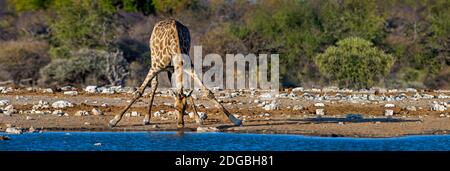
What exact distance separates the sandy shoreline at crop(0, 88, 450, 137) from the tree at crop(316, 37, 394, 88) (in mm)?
8406

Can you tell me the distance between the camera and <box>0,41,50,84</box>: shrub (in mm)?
31969

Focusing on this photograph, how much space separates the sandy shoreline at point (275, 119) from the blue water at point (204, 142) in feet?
1.73

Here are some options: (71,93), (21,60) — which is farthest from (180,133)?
(21,60)

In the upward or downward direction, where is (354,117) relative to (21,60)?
downward

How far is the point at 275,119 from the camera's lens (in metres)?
18.6

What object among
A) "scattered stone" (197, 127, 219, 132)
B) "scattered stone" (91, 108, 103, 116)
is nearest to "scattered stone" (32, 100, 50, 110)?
"scattered stone" (91, 108, 103, 116)

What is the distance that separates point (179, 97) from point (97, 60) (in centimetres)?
1428

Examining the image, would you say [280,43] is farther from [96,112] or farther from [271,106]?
[96,112]

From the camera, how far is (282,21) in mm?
37000

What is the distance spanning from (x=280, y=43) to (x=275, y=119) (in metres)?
16.6

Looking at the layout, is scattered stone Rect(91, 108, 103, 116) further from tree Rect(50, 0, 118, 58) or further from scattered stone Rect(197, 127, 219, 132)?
tree Rect(50, 0, 118, 58)

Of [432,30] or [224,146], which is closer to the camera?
[224,146]
